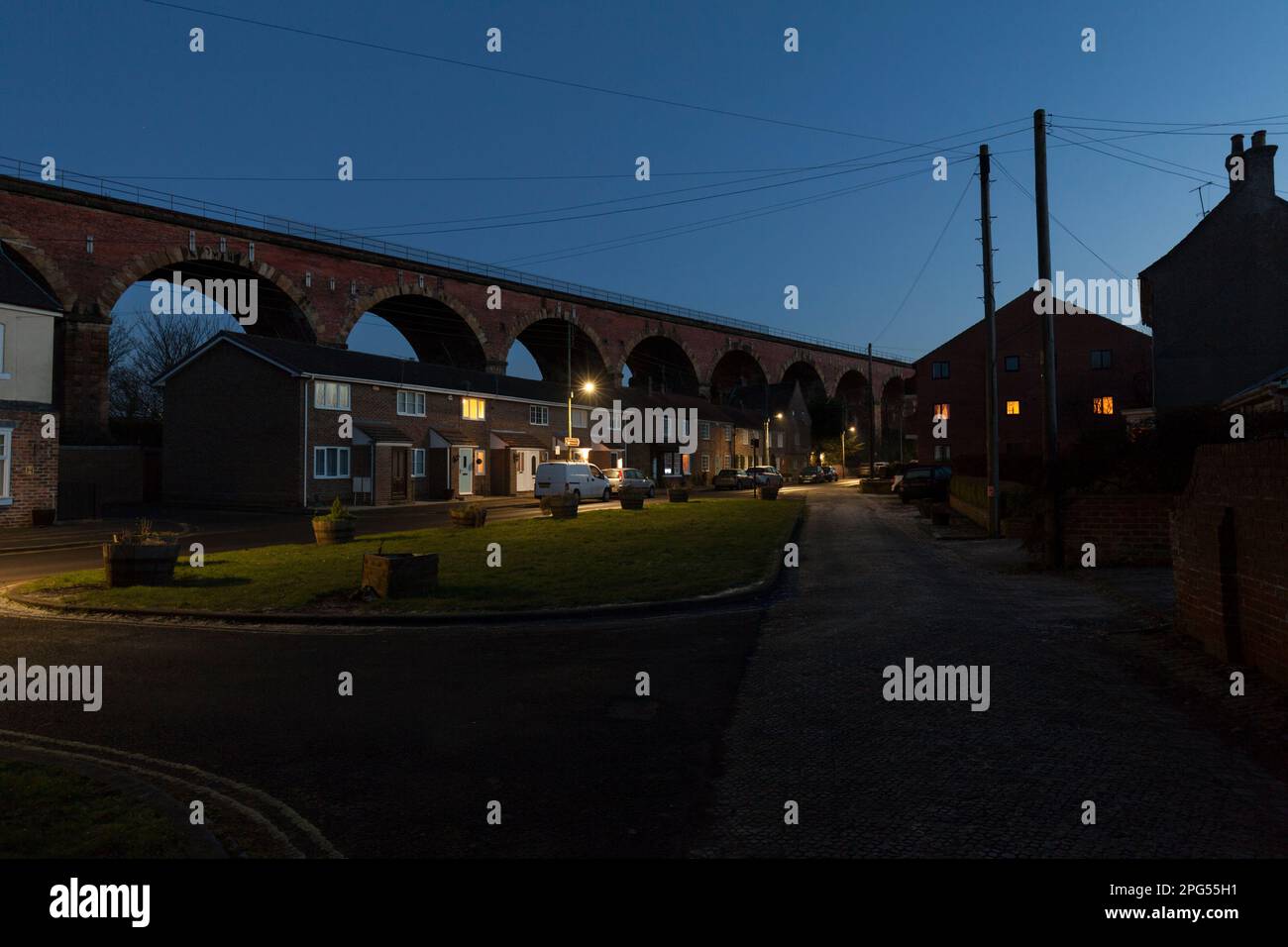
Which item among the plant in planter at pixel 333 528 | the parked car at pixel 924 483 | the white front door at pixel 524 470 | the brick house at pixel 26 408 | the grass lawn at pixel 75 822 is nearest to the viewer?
the grass lawn at pixel 75 822

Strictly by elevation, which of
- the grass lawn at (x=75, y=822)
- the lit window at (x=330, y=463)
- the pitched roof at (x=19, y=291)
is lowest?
the grass lawn at (x=75, y=822)

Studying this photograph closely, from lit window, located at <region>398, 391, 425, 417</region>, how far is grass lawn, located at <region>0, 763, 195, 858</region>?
42003 millimetres

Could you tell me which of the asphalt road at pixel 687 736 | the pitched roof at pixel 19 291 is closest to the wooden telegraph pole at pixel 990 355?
the asphalt road at pixel 687 736

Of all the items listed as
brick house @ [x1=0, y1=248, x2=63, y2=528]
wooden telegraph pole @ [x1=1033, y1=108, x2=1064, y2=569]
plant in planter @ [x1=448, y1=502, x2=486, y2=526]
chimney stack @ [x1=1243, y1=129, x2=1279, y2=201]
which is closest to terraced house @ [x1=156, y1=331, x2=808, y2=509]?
brick house @ [x1=0, y1=248, x2=63, y2=528]

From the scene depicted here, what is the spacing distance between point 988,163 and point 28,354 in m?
31.5

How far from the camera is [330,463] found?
4028 centimetres

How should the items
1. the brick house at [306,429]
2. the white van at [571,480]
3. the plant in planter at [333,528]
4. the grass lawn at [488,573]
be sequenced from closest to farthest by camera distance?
the grass lawn at [488,573] < the plant in planter at [333,528] < the brick house at [306,429] < the white van at [571,480]

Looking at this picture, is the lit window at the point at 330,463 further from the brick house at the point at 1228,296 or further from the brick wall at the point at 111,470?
the brick house at the point at 1228,296

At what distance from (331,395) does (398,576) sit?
3121cm

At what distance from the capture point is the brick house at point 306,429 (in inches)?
1543

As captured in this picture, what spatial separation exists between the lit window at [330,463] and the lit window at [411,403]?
5.19m

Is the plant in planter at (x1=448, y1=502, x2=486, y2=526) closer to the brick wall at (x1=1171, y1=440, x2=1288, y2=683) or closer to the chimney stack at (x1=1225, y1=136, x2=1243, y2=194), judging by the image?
the brick wall at (x1=1171, y1=440, x2=1288, y2=683)

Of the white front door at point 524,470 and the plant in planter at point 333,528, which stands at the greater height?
the white front door at point 524,470
